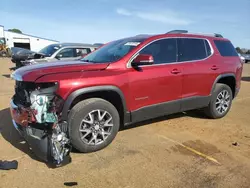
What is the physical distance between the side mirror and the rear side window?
2336 mm

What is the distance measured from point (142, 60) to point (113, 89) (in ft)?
2.16

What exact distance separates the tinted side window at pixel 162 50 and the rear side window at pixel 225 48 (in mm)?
1405

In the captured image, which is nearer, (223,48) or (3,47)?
(223,48)

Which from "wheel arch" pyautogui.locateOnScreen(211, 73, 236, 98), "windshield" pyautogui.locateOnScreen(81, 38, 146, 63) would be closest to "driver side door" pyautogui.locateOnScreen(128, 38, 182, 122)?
"windshield" pyautogui.locateOnScreen(81, 38, 146, 63)

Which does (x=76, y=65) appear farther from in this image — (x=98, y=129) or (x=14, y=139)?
(x=14, y=139)

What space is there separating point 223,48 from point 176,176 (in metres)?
3.63

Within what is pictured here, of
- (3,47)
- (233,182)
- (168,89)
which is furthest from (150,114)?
(3,47)

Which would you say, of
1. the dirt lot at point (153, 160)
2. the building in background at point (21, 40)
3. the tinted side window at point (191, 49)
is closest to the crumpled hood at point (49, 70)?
the dirt lot at point (153, 160)

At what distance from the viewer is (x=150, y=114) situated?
177 inches

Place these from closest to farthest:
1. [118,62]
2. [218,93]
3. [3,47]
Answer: [118,62]
[218,93]
[3,47]

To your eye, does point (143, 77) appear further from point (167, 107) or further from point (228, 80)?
point (228, 80)

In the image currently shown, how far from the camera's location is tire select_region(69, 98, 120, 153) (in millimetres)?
3668

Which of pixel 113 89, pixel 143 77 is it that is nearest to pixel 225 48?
pixel 143 77

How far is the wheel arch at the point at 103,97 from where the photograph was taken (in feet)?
11.6
